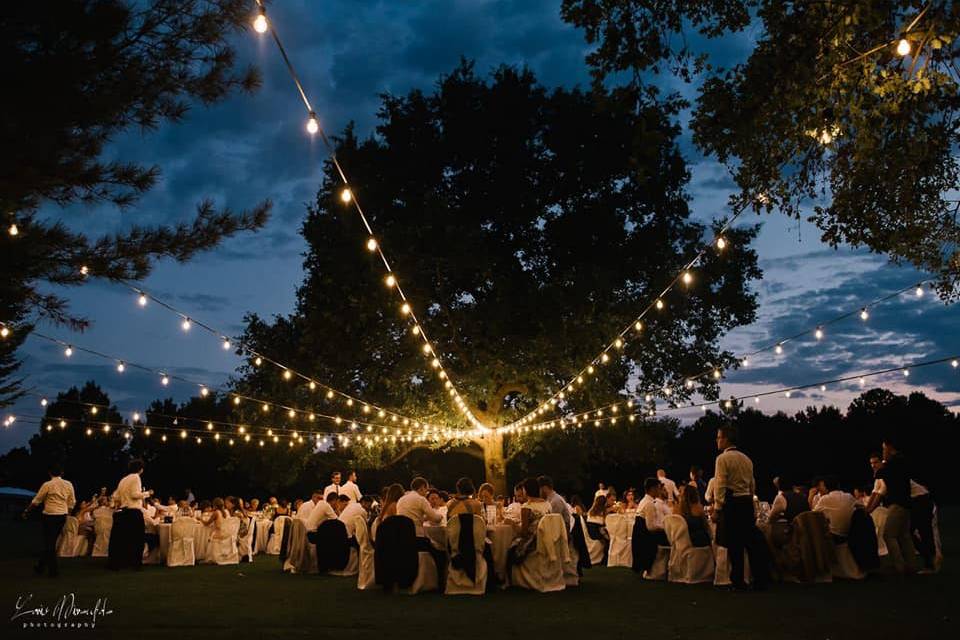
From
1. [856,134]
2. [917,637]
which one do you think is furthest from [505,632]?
[856,134]

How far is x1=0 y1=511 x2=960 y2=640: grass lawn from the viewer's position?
5027 mm

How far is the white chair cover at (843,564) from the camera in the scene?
818cm

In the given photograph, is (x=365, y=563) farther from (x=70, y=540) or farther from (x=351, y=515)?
(x=70, y=540)

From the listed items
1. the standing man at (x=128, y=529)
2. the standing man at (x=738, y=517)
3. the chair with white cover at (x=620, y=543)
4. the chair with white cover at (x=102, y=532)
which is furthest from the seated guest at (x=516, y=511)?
the chair with white cover at (x=102, y=532)

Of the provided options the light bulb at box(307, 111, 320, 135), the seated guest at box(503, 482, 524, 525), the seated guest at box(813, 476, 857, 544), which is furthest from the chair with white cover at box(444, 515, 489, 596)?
the light bulb at box(307, 111, 320, 135)

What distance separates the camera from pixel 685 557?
8.59 m

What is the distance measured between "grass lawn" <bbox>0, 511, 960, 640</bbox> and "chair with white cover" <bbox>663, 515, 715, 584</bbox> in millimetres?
291

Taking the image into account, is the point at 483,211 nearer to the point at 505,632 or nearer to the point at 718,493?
the point at 718,493

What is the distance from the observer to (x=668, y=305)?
1873 cm

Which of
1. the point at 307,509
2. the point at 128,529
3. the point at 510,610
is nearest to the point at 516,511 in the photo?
the point at 510,610

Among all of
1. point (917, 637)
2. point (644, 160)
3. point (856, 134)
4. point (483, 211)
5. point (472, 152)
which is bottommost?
point (917, 637)

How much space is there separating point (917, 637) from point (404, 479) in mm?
29179

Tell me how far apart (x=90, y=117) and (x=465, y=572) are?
17.1ft

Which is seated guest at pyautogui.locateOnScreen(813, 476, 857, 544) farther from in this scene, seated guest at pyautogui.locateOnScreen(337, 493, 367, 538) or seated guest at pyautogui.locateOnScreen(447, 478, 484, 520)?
seated guest at pyautogui.locateOnScreen(337, 493, 367, 538)
